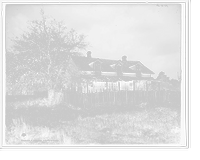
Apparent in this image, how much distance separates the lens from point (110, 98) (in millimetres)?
7883

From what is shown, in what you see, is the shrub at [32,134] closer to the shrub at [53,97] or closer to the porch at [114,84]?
the shrub at [53,97]

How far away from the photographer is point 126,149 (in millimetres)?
3271

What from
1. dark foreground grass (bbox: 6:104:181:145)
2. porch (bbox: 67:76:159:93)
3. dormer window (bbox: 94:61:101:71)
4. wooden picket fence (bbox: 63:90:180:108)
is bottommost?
dark foreground grass (bbox: 6:104:181:145)

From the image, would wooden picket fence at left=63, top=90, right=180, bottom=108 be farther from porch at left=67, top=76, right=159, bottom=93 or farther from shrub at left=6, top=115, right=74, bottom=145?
porch at left=67, top=76, right=159, bottom=93

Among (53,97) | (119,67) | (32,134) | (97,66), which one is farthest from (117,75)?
(32,134)

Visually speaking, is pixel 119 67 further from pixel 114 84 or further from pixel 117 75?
pixel 114 84

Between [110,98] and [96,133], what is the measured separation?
13.5 ft

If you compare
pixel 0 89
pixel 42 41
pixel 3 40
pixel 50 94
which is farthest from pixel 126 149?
pixel 42 41

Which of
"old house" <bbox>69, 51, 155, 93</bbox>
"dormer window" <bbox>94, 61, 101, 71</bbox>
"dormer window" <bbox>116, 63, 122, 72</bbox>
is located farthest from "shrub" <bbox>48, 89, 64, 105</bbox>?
"dormer window" <bbox>116, 63, 122, 72</bbox>

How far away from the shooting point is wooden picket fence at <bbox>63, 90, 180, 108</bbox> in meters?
7.09

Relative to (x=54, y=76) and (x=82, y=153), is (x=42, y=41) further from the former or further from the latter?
(x=82, y=153)

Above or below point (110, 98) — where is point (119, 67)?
above

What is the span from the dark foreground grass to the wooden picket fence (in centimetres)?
268

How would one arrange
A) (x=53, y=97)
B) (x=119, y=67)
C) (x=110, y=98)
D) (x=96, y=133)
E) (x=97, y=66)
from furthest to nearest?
(x=119, y=67)
(x=97, y=66)
(x=110, y=98)
(x=53, y=97)
(x=96, y=133)
